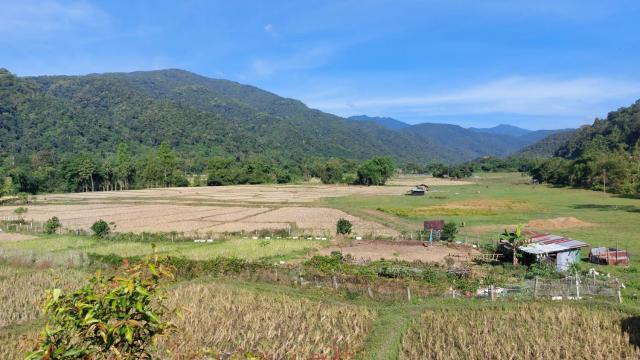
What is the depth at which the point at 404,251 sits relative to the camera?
2970cm

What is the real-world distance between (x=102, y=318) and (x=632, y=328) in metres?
16.2

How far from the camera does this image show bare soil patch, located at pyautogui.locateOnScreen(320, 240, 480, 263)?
2745cm

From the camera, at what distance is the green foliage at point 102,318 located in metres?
3.78

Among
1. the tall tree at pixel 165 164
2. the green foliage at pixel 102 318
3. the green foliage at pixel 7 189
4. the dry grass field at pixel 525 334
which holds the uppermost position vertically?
the tall tree at pixel 165 164

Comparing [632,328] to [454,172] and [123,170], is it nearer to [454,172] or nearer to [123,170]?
[123,170]

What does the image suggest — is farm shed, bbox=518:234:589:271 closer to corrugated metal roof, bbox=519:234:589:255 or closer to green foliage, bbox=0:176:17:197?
corrugated metal roof, bbox=519:234:589:255

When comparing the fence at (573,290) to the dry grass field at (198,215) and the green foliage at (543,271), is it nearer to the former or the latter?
the green foliage at (543,271)

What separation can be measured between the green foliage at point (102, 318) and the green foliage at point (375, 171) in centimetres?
10975

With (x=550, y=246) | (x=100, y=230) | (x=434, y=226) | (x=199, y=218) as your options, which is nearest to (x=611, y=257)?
(x=550, y=246)

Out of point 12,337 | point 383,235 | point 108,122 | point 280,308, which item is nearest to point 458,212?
point 383,235

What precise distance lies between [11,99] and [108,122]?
34.6m

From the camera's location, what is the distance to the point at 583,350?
507 inches

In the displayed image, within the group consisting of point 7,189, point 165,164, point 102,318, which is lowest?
point 7,189

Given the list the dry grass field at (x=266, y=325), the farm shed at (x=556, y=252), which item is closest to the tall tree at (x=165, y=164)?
the dry grass field at (x=266, y=325)
